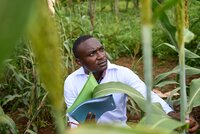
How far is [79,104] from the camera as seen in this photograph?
4.51 ft

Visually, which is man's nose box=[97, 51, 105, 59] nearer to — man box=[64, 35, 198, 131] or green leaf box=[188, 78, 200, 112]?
man box=[64, 35, 198, 131]

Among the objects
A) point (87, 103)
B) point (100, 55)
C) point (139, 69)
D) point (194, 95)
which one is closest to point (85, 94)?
point (87, 103)

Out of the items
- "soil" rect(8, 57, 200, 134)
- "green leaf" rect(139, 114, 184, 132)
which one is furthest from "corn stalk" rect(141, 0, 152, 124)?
"soil" rect(8, 57, 200, 134)

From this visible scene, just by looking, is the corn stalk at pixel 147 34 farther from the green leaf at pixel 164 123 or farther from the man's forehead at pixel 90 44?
the man's forehead at pixel 90 44

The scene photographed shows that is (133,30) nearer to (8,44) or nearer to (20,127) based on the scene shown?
(20,127)

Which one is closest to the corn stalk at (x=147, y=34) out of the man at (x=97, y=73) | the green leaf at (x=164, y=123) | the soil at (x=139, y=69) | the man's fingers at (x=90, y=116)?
the green leaf at (x=164, y=123)

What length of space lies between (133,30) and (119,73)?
4148 mm

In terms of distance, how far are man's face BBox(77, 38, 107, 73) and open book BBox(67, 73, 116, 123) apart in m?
0.45

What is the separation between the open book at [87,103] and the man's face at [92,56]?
0.45 m

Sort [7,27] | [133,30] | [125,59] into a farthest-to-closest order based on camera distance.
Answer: [133,30] → [125,59] → [7,27]

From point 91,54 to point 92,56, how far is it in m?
0.01

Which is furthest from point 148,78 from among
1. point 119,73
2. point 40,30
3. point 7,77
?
point 7,77

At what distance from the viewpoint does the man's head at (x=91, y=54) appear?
1941 millimetres

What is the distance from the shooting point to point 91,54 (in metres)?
1.96
